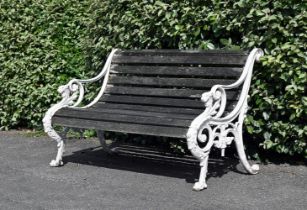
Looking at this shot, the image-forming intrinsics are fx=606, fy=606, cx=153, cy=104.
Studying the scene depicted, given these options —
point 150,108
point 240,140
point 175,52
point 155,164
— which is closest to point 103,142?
point 155,164

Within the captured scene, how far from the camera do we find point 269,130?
575 centimetres

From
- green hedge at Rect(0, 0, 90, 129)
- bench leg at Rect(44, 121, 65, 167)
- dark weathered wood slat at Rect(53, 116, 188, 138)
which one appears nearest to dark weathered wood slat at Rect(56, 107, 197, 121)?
dark weathered wood slat at Rect(53, 116, 188, 138)

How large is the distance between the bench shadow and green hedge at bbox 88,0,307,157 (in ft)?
1.53

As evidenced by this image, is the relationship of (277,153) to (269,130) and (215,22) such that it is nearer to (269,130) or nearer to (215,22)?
(269,130)

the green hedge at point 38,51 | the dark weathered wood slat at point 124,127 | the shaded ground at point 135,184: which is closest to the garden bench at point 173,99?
the dark weathered wood slat at point 124,127

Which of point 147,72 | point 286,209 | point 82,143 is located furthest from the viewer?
point 82,143

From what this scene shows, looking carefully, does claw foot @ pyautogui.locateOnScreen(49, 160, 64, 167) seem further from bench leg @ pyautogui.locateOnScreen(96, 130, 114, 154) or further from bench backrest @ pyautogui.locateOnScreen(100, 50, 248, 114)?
bench backrest @ pyautogui.locateOnScreen(100, 50, 248, 114)

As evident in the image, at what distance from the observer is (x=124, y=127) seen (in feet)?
17.4

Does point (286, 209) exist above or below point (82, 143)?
above

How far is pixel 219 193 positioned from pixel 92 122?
1.37 metres

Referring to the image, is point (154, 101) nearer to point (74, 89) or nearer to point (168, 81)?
point (168, 81)

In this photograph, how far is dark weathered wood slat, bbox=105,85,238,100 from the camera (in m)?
5.66

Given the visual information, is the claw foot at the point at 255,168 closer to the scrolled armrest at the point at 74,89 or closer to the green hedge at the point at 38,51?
the scrolled armrest at the point at 74,89

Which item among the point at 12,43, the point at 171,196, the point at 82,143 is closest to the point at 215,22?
the point at 171,196
